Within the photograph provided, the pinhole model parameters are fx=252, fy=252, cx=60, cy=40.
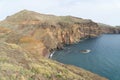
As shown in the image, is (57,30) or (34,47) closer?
(34,47)

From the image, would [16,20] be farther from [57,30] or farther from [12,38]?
[12,38]

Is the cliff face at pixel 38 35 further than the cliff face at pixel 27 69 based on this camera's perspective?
Yes

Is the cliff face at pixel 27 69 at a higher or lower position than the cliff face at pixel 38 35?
higher

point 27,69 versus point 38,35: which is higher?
point 27,69

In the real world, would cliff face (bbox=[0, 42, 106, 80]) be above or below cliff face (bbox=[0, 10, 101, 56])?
above

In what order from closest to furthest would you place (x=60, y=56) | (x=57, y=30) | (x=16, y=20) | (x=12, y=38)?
(x=12, y=38) < (x=60, y=56) < (x=57, y=30) < (x=16, y=20)

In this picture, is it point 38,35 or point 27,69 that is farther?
point 38,35

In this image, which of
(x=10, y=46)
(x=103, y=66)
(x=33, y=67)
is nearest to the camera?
(x=33, y=67)

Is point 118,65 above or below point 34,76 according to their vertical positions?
below

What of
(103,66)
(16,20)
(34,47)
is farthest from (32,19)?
(103,66)

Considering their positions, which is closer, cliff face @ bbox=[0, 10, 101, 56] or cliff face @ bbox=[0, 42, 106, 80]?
cliff face @ bbox=[0, 42, 106, 80]
